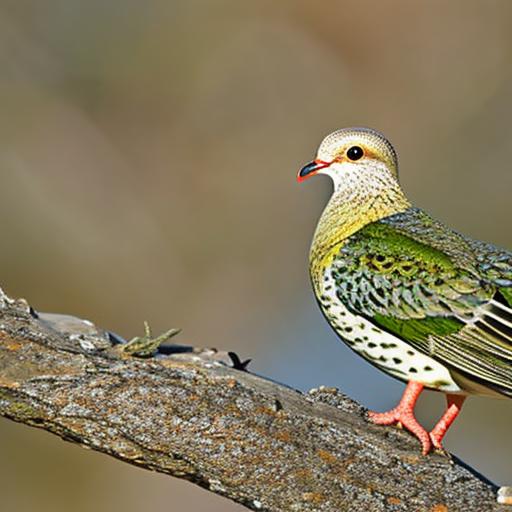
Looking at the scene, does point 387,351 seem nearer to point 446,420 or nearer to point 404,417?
point 404,417

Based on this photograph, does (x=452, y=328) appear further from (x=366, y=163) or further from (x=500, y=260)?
(x=366, y=163)

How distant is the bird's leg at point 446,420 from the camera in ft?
18.6

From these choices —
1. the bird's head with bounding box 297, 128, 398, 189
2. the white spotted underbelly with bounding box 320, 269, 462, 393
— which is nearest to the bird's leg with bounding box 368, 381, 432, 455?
the white spotted underbelly with bounding box 320, 269, 462, 393

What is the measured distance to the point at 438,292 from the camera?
5.87 metres

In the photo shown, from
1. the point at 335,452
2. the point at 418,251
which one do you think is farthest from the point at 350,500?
the point at 418,251

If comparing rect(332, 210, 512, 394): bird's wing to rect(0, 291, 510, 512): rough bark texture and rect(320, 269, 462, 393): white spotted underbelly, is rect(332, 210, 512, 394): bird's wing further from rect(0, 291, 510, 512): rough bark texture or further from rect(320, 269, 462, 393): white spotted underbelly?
rect(0, 291, 510, 512): rough bark texture

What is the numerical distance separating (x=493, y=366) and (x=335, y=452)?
3.07ft

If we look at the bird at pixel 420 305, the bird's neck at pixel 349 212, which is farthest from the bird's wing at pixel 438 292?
the bird's neck at pixel 349 212

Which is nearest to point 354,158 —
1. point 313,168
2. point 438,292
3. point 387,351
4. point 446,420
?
point 313,168

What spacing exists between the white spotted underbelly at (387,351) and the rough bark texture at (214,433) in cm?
54

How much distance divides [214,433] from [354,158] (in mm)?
2284

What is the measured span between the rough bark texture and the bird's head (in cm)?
176

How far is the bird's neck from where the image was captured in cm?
639

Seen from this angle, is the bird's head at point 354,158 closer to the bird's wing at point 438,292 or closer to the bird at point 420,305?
the bird at point 420,305
